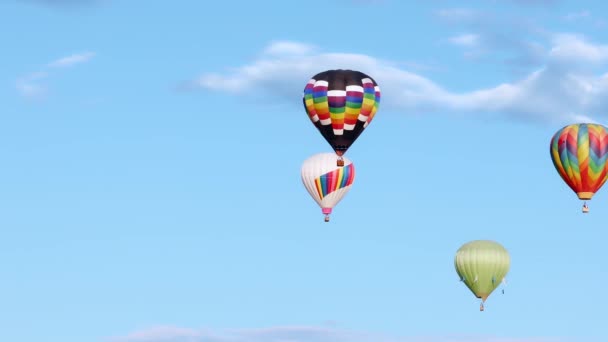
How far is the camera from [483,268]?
13212 centimetres

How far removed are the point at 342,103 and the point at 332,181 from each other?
1591 centimetres

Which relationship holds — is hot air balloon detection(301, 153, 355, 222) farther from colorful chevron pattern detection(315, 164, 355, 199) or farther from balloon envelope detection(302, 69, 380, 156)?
balloon envelope detection(302, 69, 380, 156)

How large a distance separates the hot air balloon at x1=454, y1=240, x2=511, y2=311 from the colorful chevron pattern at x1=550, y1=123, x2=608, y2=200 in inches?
424

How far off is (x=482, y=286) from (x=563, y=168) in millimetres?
12940

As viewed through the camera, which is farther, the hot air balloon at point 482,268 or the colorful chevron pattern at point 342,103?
the hot air balloon at point 482,268

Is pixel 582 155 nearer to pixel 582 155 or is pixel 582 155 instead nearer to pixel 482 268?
pixel 582 155

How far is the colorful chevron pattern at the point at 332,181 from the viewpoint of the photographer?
13388 cm

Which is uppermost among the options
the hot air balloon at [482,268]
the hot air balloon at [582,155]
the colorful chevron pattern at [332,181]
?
the colorful chevron pattern at [332,181]

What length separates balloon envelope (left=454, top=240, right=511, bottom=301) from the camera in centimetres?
13200

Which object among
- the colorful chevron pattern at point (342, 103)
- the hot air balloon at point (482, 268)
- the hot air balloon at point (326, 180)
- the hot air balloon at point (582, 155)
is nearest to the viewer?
the colorful chevron pattern at point (342, 103)

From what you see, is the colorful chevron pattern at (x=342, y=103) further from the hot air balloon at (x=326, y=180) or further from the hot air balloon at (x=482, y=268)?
the hot air balloon at (x=482, y=268)

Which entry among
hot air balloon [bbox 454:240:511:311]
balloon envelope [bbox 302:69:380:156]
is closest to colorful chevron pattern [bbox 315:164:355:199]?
hot air balloon [bbox 454:240:511:311]

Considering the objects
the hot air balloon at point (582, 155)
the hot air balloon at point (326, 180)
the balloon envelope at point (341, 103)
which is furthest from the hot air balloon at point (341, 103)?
the hot air balloon at point (326, 180)

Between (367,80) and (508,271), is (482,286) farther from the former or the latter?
(367,80)
